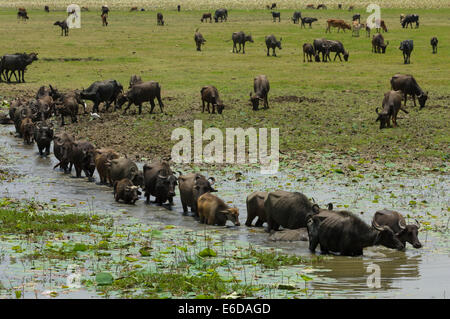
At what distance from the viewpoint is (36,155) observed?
22984 millimetres

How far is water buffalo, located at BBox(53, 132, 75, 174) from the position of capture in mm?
20000

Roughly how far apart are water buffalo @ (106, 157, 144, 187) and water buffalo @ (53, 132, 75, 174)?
2.21 metres

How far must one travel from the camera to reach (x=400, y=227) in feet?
42.0

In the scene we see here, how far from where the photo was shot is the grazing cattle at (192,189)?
15.6 m

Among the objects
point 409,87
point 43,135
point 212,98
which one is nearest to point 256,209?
point 43,135

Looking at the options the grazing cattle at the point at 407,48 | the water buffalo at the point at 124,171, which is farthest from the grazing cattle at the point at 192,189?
the grazing cattle at the point at 407,48

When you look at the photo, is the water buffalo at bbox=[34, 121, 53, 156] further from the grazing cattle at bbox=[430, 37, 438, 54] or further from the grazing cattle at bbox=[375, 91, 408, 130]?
the grazing cattle at bbox=[430, 37, 438, 54]

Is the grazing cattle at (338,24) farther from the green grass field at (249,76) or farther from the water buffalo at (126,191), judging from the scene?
the water buffalo at (126,191)

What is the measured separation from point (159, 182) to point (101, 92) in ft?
43.8

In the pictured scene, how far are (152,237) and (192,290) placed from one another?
11.3ft

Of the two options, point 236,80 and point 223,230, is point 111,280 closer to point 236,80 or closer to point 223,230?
point 223,230

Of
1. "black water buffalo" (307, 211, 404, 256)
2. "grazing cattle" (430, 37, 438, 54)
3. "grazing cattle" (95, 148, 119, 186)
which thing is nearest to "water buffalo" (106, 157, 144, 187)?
"grazing cattle" (95, 148, 119, 186)

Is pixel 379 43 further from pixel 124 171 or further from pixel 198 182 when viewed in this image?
pixel 198 182
